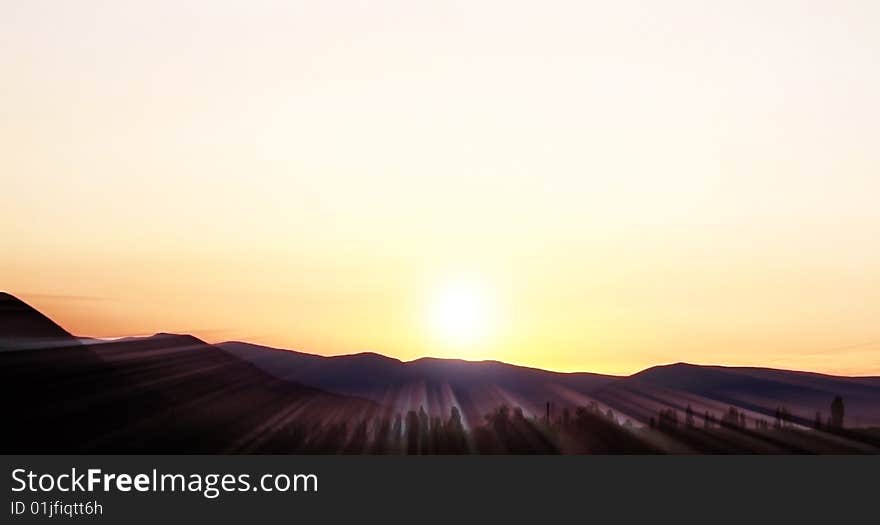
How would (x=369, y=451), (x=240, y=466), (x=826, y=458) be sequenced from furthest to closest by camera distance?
(x=369, y=451), (x=826, y=458), (x=240, y=466)

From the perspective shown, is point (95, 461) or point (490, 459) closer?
Result: point (95, 461)

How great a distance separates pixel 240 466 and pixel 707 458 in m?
54.2

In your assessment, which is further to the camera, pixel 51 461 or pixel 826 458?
pixel 826 458

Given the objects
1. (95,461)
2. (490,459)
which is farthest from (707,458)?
(95,461)

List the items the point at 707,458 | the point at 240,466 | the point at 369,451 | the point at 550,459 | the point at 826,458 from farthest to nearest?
the point at 369,451
the point at 707,458
the point at 826,458
the point at 550,459
the point at 240,466

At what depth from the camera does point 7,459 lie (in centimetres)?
9531

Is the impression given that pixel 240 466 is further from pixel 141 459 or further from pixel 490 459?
pixel 490 459

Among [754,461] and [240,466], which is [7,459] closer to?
[240,466]

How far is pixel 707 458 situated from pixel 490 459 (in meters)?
29.5

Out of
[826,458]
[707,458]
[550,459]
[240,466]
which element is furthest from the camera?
[707,458]

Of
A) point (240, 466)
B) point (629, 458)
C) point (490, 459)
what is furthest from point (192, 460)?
point (629, 458)

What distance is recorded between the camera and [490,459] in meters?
103

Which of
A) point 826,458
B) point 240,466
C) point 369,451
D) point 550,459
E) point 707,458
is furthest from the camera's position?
point 369,451

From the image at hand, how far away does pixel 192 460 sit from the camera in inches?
3610
